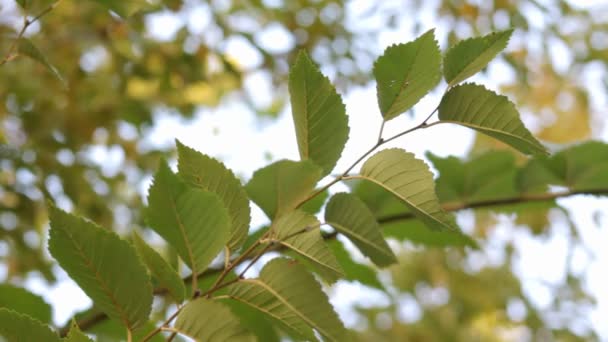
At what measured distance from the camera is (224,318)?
25cm

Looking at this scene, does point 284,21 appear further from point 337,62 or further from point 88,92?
point 88,92

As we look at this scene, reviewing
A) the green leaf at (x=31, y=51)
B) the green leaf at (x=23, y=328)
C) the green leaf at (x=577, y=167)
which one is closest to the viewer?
the green leaf at (x=23, y=328)

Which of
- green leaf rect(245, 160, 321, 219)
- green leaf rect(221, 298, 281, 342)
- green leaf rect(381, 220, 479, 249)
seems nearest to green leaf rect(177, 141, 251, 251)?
green leaf rect(245, 160, 321, 219)

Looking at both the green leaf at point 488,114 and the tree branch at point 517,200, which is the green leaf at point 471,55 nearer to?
the green leaf at point 488,114

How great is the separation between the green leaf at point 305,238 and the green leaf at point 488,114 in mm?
80

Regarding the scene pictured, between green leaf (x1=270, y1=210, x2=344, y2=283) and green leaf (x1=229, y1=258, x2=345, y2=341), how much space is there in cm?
1

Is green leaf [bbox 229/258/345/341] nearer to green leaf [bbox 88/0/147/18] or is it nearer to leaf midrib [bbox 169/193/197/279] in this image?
leaf midrib [bbox 169/193/197/279]

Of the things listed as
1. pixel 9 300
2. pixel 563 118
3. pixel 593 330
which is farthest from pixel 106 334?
pixel 563 118

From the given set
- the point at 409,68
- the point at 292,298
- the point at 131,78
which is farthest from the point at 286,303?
the point at 131,78

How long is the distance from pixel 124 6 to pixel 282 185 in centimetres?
23

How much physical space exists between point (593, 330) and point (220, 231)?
1078mm

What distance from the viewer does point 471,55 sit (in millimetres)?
273

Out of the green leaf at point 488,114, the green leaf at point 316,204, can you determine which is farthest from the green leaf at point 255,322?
the green leaf at point 488,114

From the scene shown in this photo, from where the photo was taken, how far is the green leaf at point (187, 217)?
251 millimetres
